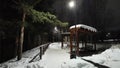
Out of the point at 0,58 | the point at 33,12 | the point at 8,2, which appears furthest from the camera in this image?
the point at 0,58

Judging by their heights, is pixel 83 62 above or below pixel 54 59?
above

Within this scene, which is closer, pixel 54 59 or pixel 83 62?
pixel 83 62

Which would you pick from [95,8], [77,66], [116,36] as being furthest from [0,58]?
[116,36]

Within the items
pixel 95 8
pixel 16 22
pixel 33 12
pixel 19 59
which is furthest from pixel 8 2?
pixel 95 8

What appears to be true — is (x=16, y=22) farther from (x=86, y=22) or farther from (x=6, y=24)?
(x=86, y=22)

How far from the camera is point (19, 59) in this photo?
Answer: 14734 millimetres

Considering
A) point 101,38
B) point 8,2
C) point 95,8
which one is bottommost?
point 101,38

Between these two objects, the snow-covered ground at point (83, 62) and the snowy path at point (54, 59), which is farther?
the snowy path at point (54, 59)

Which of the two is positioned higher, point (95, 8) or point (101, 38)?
point (95, 8)

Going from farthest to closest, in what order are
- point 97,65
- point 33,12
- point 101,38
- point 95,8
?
point 101,38 → point 95,8 → point 33,12 → point 97,65

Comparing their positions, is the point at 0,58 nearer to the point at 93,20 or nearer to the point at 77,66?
the point at 77,66

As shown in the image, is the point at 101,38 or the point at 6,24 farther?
the point at 101,38

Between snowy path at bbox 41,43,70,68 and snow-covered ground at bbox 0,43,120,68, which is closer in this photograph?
snow-covered ground at bbox 0,43,120,68

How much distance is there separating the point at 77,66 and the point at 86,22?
119ft
